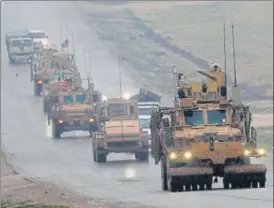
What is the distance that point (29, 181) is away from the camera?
46.8 m

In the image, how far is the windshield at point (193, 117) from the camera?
37.9 meters

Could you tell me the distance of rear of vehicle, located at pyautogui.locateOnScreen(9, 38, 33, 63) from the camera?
86.6 m

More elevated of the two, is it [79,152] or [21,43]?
[21,43]

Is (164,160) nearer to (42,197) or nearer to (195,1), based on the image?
(42,197)

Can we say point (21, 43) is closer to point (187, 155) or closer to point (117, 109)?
point (117, 109)

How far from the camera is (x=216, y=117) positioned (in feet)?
125

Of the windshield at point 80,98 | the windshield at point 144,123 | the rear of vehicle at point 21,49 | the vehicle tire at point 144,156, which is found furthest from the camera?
the rear of vehicle at point 21,49

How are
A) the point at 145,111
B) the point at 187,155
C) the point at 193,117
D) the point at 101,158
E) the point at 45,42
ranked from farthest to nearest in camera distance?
the point at 45,42, the point at 145,111, the point at 101,158, the point at 193,117, the point at 187,155

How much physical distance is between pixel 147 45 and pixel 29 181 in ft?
132

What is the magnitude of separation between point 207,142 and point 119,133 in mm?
16319

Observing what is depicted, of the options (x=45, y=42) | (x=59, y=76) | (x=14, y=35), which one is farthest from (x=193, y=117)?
(x=14, y=35)

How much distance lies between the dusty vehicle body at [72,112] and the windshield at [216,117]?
904 inches

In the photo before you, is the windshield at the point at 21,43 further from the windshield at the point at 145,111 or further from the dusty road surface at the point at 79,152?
the windshield at the point at 145,111

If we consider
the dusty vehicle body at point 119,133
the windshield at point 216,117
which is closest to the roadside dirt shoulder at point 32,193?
the windshield at point 216,117
